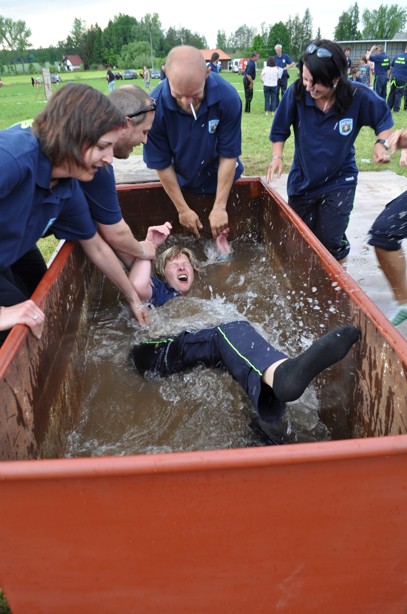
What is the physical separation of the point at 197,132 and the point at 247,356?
2.14m

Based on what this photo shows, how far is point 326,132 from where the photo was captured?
341cm

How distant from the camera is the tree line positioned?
7825cm

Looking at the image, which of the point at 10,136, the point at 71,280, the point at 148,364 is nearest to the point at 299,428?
the point at 148,364

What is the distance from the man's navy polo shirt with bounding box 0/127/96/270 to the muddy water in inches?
36.9

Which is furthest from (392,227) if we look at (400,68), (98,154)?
(400,68)

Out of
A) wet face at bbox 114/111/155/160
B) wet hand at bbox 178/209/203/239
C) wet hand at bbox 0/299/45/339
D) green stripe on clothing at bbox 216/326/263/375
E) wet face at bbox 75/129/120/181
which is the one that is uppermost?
wet face at bbox 75/129/120/181

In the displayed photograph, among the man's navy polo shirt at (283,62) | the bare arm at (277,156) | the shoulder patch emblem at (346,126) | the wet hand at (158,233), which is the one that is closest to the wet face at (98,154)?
the wet hand at (158,233)

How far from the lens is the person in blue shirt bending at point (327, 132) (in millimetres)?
3100

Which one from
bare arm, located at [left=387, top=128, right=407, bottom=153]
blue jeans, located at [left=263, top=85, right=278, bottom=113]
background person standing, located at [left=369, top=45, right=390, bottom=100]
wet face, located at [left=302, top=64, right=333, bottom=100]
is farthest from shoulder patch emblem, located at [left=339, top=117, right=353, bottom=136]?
background person standing, located at [left=369, top=45, right=390, bottom=100]

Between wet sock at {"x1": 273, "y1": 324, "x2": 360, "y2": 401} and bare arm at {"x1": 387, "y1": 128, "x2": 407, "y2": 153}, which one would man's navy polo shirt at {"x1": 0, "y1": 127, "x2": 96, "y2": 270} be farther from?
bare arm at {"x1": 387, "y1": 128, "x2": 407, "y2": 153}

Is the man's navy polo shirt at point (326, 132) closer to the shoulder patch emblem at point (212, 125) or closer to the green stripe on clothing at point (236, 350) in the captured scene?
the shoulder patch emblem at point (212, 125)

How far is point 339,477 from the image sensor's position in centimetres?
127

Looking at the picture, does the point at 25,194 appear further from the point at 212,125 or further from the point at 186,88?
the point at 212,125

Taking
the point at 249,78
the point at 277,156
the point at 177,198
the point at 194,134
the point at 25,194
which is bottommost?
the point at 249,78
